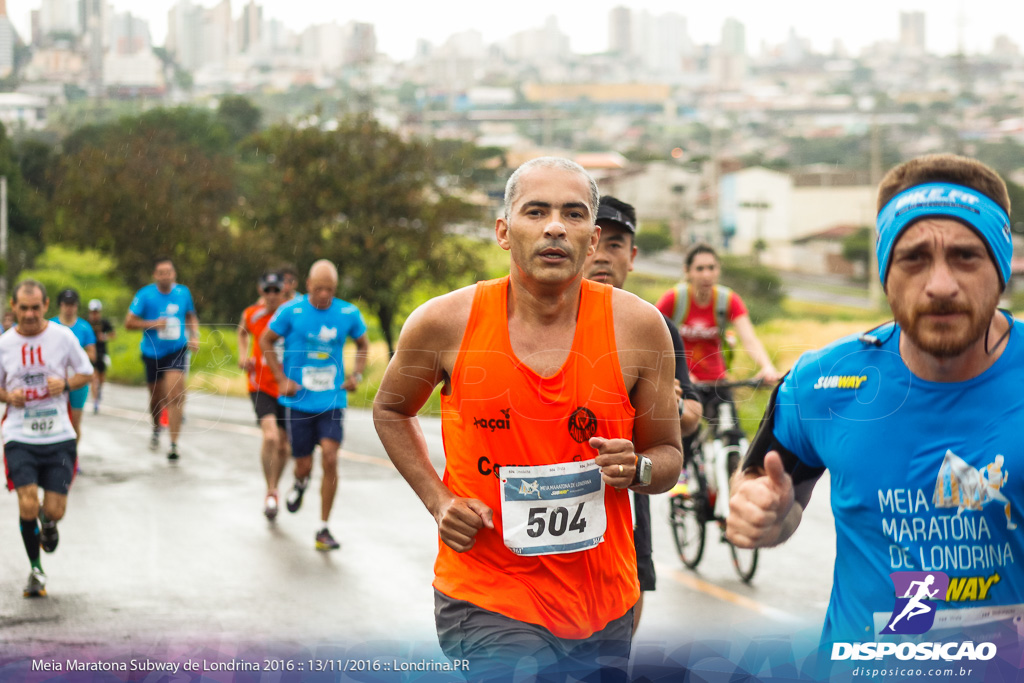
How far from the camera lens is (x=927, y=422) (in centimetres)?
226

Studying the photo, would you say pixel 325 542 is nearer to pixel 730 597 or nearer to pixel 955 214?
pixel 730 597

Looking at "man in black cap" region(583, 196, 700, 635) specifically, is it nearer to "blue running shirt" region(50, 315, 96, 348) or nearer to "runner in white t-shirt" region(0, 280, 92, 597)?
"runner in white t-shirt" region(0, 280, 92, 597)

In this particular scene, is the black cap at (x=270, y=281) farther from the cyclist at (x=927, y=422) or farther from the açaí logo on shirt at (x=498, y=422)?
the cyclist at (x=927, y=422)

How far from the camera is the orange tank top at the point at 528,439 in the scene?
3.04 metres

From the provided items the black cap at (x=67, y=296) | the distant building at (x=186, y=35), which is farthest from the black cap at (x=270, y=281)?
the distant building at (x=186, y=35)

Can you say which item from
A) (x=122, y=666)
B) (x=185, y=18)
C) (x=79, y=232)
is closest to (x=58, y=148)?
(x=79, y=232)

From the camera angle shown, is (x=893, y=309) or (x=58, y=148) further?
(x=58, y=148)

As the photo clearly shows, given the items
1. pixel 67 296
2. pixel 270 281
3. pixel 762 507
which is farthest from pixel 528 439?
pixel 67 296

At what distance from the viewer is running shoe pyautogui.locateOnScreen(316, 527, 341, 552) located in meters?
8.49

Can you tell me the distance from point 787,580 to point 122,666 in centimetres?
496

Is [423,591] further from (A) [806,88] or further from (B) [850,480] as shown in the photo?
(A) [806,88]

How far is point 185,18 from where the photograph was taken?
1499 inches

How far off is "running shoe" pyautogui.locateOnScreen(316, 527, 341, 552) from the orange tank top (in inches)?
216

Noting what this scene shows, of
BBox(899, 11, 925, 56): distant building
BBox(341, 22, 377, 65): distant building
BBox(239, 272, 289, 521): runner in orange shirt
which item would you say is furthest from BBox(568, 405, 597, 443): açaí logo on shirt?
BBox(899, 11, 925, 56): distant building
